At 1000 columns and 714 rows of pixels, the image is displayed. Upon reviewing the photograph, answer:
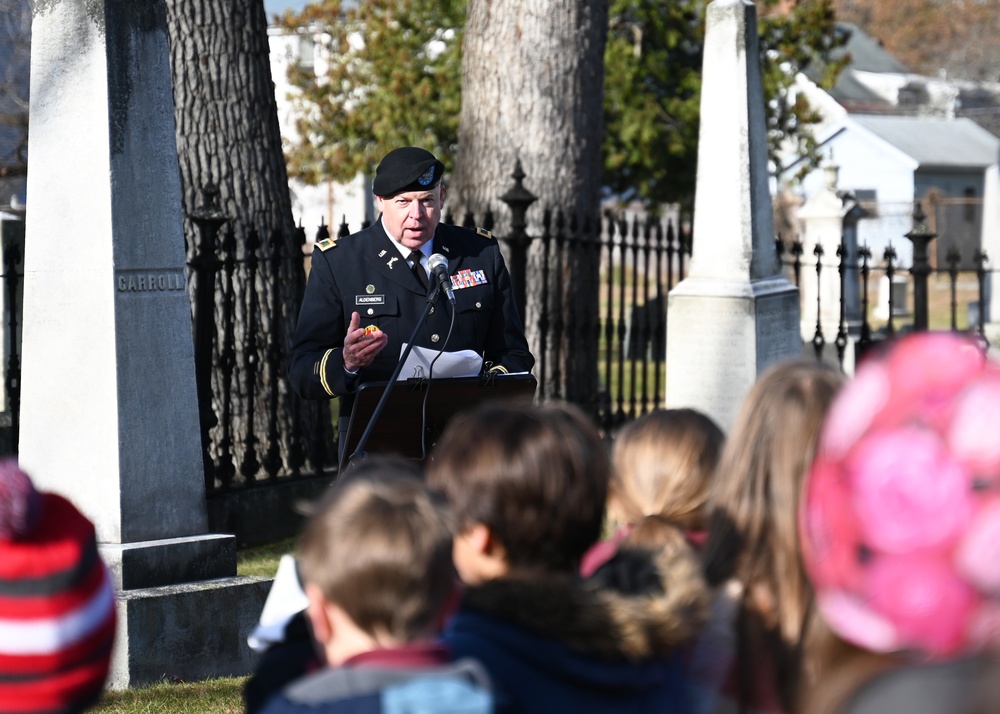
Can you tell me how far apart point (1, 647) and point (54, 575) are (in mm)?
Result: 145

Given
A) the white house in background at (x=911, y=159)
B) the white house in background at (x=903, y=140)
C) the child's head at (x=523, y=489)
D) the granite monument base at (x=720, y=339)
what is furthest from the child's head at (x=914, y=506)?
the white house in background at (x=911, y=159)

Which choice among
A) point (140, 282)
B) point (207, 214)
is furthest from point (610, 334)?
point (140, 282)

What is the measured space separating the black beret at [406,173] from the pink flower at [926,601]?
3037 millimetres

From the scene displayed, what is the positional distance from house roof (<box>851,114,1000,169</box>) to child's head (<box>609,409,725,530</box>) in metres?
48.3

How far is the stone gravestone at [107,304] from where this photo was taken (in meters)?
5.20

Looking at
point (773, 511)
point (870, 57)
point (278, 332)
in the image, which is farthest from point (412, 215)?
point (870, 57)

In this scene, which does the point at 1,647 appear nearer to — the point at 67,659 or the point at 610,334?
the point at 67,659

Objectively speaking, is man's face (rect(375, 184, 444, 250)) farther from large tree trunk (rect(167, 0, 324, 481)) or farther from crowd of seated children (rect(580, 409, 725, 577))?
large tree trunk (rect(167, 0, 324, 481))

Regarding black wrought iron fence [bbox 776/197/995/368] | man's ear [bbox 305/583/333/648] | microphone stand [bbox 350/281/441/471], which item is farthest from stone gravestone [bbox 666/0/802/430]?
man's ear [bbox 305/583/333/648]

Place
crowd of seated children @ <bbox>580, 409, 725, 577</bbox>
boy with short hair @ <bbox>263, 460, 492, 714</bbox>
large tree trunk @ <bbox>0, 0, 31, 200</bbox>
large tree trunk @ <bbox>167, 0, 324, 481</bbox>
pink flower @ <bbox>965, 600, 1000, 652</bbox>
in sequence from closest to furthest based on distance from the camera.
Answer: pink flower @ <bbox>965, 600, 1000, 652</bbox>
boy with short hair @ <bbox>263, 460, 492, 714</bbox>
crowd of seated children @ <bbox>580, 409, 725, 577</bbox>
large tree trunk @ <bbox>167, 0, 324, 481</bbox>
large tree trunk @ <bbox>0, 0, 31, 200</bbox>

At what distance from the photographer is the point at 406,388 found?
440 cm

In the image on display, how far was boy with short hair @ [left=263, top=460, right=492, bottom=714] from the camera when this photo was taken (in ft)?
6.94

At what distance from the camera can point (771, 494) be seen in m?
2.50

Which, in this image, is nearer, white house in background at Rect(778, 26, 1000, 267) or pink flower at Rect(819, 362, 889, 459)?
pink flower at Rect(819, 362, 889, 459)
